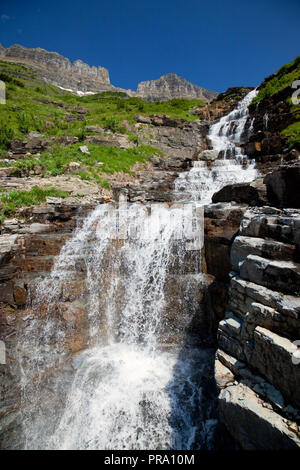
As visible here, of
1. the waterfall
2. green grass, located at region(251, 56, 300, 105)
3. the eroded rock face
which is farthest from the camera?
green grass, located at region(251, 56, 300, 105)

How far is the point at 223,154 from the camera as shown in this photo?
18.7 meters

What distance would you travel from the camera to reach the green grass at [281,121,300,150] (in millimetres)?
13328

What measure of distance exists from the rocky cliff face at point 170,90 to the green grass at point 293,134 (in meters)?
87.1

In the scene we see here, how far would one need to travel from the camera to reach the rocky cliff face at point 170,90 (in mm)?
89688

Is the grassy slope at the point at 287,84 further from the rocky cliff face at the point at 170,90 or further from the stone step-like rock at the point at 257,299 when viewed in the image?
the rocky cliff face at the point at 170,90

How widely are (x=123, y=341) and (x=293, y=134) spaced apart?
16750 mm

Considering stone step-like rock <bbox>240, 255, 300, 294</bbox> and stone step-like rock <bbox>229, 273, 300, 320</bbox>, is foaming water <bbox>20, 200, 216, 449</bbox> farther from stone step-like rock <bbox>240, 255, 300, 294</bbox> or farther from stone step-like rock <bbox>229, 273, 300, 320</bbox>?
stone step-like rock <bbox>240, 255, 300, 294</bbox>

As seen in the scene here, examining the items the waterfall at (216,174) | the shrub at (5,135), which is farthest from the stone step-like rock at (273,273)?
the shrub at (5,135)

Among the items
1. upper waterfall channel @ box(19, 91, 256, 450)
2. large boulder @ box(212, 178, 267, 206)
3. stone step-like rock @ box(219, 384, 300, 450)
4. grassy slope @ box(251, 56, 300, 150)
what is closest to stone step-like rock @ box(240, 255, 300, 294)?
stone step-like rock @ box(219, 384, 300, 450)

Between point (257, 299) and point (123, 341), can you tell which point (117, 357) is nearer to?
point (123, 341)

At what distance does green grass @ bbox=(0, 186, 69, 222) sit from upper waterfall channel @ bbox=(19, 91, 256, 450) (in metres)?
2.82

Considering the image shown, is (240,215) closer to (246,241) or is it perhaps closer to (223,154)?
(246,241)

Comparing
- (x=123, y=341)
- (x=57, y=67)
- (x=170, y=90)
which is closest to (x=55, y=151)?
(x=123, y=341)

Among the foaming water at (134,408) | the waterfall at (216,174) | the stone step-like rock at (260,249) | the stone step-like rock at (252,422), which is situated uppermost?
the waterfall at (216,174)
